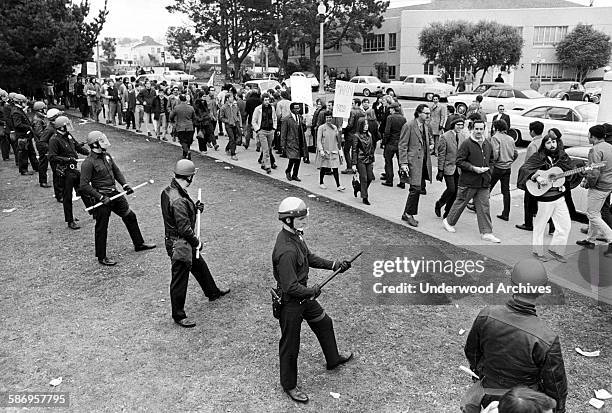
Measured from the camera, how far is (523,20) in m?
46.3

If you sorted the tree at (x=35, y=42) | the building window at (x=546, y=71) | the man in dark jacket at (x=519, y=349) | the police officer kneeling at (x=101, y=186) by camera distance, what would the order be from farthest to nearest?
the building window at (x=546, y=71)
the tree at (x=35, y=42)
the police officer kneeling at (x=101, y=186)
the man in dark jacket at (x=519, y=349)

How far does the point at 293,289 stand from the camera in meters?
4.05

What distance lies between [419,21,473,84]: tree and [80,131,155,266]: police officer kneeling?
36.3 meters

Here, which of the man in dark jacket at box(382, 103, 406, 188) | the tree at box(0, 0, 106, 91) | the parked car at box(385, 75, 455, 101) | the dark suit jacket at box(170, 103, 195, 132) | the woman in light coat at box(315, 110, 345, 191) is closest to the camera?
the woman in light coat at box(315, 110, 345, 191)

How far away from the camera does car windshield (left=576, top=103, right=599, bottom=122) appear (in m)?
15.3

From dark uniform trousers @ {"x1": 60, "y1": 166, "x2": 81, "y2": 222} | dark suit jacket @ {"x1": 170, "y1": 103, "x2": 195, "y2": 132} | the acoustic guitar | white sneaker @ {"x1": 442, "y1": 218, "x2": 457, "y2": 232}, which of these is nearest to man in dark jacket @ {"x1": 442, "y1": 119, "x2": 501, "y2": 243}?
white sneaker @ {"x1": 442, "y1": 218, "x2": 457, "y2": 232}

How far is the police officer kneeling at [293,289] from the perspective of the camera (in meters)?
4.07

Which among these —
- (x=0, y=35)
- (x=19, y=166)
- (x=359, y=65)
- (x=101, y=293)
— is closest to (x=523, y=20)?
(x=359, y=65)

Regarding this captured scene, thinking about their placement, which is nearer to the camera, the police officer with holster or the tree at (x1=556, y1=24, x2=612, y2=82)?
the police officer with holster

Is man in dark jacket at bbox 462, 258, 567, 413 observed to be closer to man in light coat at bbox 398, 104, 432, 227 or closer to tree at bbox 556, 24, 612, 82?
man in light coat at bbox 398, 104, 432, 227

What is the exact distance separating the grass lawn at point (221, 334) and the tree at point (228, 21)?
4308cm

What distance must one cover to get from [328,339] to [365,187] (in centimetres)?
568

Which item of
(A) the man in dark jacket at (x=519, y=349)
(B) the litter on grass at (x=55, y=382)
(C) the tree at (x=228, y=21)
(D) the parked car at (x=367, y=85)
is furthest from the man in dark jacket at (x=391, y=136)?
(C) the tree at (x=228, y=21)

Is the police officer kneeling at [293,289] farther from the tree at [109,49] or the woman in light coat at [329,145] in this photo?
the tree at [109,49]
